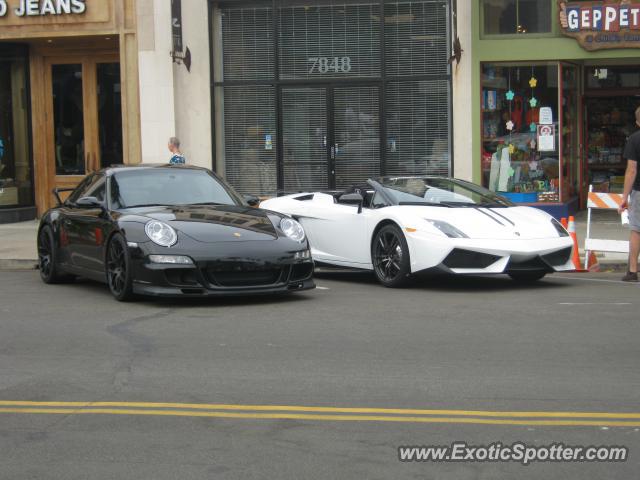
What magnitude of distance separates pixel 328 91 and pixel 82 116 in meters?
5.29

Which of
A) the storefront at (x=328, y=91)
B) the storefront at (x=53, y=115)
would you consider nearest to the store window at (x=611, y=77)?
the storefront at (x=328, y=91)

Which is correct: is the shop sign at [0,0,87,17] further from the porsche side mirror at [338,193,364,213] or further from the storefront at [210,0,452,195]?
the porsche side mirror at [338,193,364,213]

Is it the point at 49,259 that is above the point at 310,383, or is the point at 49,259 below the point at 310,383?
above

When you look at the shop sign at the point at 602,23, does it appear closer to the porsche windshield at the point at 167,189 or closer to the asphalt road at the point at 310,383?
the asphalt road at the point at 310,383

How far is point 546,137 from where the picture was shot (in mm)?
18797

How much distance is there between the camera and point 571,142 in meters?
19.9

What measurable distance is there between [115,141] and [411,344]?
14367 millimetres

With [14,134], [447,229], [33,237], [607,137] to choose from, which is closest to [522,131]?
[607,137]

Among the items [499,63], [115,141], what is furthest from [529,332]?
[115,141]

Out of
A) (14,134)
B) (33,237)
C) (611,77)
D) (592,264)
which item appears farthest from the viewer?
(14,134)

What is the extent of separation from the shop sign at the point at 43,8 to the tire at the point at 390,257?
1009 cm

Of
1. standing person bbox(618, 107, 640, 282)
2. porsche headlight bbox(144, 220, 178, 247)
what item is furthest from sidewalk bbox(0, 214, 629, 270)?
porsche headlight bbox(144, 220, 178, 247)

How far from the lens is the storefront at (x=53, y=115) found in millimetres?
21234

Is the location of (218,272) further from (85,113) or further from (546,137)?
(85,113)
